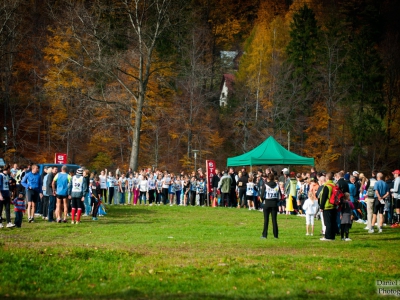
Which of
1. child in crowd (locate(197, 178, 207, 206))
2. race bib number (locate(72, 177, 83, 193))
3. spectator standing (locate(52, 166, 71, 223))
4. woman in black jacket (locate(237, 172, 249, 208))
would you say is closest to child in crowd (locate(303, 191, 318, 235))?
race bib number (locate(72, 177, 83, 193))

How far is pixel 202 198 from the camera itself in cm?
3681

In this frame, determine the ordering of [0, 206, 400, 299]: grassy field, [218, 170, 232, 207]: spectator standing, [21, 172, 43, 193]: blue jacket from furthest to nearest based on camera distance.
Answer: [218, 170, 232, 207]: spectator standing < [21, 172, 43, 193]: blue jacket < [0, 206, 400, 299]: grassy field

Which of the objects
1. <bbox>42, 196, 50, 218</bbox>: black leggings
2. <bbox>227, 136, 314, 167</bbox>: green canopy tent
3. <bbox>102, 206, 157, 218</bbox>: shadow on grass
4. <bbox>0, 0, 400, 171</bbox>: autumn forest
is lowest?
<bbox>102, 206, 157, 218</bbox>: shadow on grass

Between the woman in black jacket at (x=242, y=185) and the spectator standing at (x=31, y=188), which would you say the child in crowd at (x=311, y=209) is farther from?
the woman in black jacket at (x=242, y=185)

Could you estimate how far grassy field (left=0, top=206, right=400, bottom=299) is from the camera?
9.76 metres

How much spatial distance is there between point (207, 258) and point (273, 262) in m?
1.51

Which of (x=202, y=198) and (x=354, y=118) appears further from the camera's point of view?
(x=354, y=118)

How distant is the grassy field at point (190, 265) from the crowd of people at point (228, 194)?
1.05m

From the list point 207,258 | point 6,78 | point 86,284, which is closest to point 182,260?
point 207,258

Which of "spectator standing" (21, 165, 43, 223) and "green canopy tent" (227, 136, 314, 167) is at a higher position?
"green canopy tent" (227, 136, 314, 167)

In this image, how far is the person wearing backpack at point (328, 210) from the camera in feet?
58.3

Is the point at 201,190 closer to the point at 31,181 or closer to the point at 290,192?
the point at 290,192

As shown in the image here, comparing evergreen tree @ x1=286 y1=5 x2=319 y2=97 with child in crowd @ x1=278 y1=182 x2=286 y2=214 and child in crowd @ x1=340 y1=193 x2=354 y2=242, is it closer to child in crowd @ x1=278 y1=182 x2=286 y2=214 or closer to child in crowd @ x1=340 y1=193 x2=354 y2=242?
child in crowd @ x1=278 y1=182 x2=286 y2=214

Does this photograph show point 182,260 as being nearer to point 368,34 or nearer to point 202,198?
point 202,198
